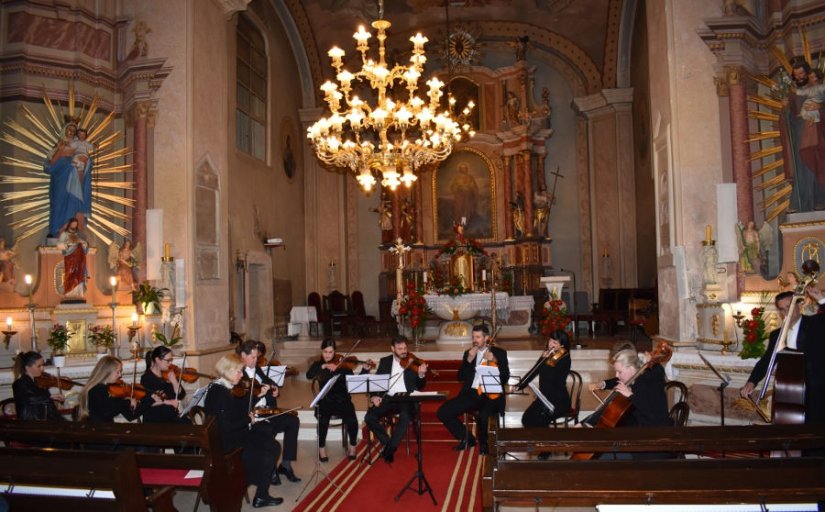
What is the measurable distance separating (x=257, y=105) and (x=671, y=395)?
420 inches

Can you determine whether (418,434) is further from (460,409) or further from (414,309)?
(414,309)

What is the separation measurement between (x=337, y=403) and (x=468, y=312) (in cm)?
664

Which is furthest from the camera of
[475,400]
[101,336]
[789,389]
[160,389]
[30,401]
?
[101,336]

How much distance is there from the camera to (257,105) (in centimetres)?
1520

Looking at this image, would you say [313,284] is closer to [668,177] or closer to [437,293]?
[437,293]

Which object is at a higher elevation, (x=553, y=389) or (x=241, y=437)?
(x=553, y=389)

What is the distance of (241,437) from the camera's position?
590cm

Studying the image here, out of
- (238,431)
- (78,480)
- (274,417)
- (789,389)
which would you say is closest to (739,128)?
(789,389)

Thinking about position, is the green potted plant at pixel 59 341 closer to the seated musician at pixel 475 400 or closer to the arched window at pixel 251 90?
the seated musician at pixel 475 400

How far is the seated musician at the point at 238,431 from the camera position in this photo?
581 centimetres

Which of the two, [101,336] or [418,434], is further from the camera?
[101,336]

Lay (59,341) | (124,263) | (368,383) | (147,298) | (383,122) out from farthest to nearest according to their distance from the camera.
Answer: (124,263) < (383,122) < (147,298) < (59,341) < (368,383)

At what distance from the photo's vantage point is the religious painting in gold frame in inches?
742

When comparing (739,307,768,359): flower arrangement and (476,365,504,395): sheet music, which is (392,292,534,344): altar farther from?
(476,365,504,395): sheet music
